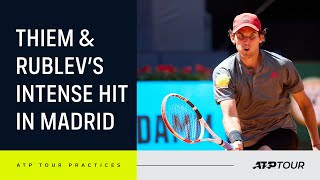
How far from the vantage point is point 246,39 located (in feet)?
18.0

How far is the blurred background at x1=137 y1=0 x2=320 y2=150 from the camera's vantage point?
30.7 ft

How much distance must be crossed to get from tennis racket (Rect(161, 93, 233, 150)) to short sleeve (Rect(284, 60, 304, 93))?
23.3 inches

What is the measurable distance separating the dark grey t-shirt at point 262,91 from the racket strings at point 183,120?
0.31 meters

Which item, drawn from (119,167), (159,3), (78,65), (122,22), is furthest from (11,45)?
(159,3)

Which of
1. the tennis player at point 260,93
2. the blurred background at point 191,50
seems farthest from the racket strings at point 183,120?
the blurred background at point 191,50

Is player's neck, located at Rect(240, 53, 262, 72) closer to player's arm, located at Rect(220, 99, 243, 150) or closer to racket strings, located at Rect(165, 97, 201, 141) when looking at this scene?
player's arm, located at Rect(220, 99, 243, 150)

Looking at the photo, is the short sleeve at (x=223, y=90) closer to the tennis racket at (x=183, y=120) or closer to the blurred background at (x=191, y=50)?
the tennis racket at (x=183, y=120)

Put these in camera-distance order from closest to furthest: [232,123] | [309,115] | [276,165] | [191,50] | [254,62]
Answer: [232,123]
[276,165]
[254,62]
[309,115]
[191,50]

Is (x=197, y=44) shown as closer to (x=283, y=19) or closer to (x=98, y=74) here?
(x=283, y=19)

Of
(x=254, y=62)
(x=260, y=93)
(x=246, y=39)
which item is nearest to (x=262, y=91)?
(x=260, y=93)

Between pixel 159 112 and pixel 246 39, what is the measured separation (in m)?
3.96

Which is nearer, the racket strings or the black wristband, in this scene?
the black wristband

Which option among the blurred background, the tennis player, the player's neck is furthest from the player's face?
the blurred background

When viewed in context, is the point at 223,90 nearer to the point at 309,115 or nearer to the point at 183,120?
the point at 183,120
